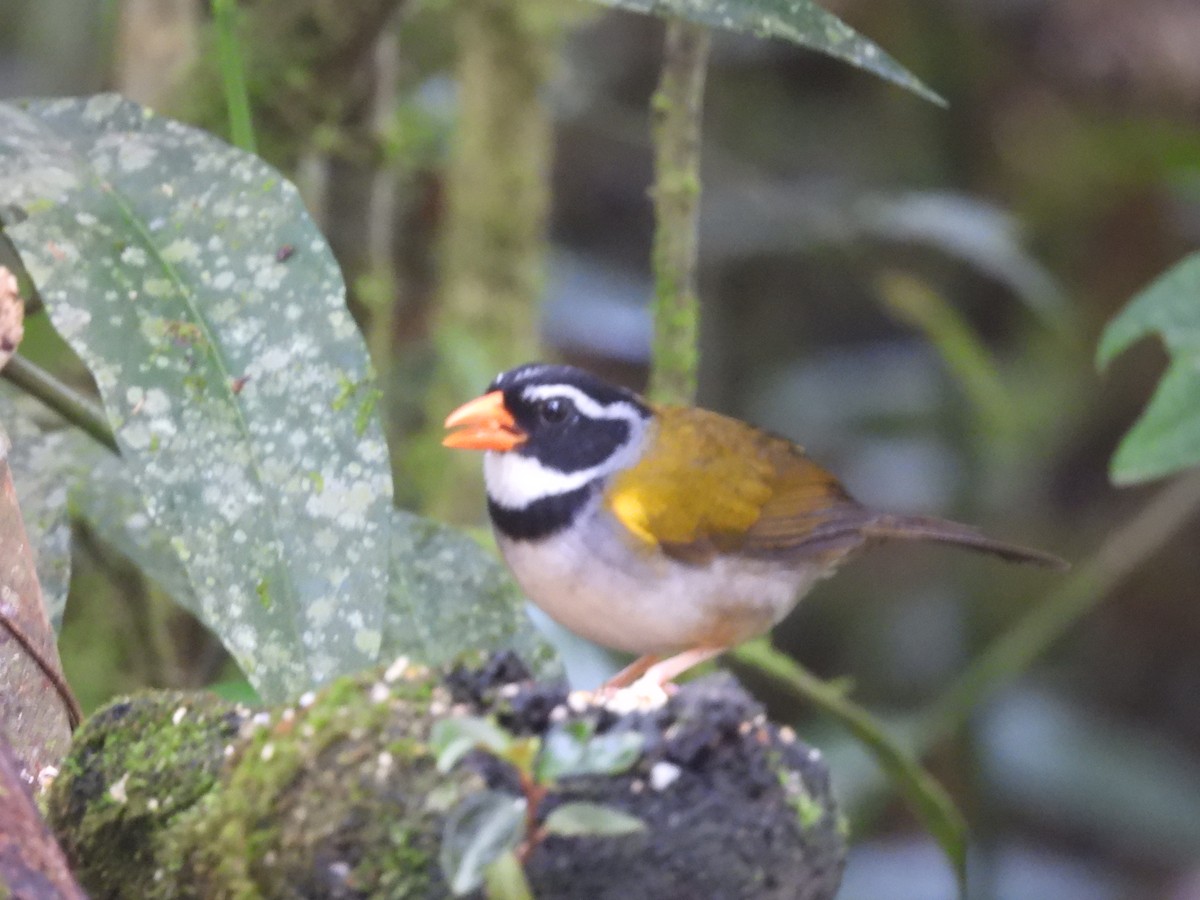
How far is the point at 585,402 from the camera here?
2549mm

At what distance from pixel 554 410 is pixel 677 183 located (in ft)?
1.59

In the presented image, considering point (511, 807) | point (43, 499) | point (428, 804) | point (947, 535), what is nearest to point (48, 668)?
point (43, 499)

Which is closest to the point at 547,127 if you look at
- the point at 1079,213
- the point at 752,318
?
the point at 752,318

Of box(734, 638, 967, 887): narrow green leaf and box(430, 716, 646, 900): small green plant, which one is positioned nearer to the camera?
box(430, 716, 646, 900): small green plant

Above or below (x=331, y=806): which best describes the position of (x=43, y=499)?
below

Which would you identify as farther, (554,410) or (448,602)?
(554,410)

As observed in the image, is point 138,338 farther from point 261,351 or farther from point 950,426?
point 950,426

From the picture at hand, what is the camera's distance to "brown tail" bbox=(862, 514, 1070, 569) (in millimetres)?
2607

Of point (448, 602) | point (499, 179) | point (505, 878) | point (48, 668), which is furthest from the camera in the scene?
point (499, 179)

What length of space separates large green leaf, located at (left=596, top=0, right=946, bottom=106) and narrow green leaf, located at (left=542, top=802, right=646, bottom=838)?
3.21ft

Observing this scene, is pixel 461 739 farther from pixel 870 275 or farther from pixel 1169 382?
pixel 870 275

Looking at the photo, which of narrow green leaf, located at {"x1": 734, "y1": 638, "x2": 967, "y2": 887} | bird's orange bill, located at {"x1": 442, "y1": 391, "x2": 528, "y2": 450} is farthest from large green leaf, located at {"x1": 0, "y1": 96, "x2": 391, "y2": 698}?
narrow green leaf, located at {"x1": 734, "y1": 638, "x2": 967, "y2": 887}

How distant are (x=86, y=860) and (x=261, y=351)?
56 centimetres

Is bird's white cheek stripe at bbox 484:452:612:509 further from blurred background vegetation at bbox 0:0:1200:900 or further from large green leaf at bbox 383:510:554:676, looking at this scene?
blurred background vegetation at bbox 0:0:1200:900
